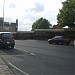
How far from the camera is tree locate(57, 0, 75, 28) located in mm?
62497

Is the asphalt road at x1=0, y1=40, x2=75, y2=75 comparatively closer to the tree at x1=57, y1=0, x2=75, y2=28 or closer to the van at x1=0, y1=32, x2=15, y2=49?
the van at x1=0, y1=32, x2=15, y2=49

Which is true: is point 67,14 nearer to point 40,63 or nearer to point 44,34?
point 44,34

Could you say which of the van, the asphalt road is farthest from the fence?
the asphalt road

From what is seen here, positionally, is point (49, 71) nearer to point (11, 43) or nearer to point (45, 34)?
point (11, 43)

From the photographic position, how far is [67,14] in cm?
6450

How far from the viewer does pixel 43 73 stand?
46.4 feet

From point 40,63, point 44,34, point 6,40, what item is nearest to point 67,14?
point 44,34

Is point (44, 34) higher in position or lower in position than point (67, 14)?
lower

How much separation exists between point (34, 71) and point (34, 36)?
57986 mm

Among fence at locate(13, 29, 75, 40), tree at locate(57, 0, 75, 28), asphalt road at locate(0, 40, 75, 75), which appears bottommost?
asphalt road at locate(0, 40, 75, 75)

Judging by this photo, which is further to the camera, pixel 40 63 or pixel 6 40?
pixel 6 40

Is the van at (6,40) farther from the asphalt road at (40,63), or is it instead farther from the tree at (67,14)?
the tree at (67,14)

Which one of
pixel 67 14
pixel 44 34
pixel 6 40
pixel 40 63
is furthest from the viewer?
pixel 44 34

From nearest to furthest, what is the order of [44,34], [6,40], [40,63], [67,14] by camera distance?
[40,63], [6,40], [67,14], [44,34]
